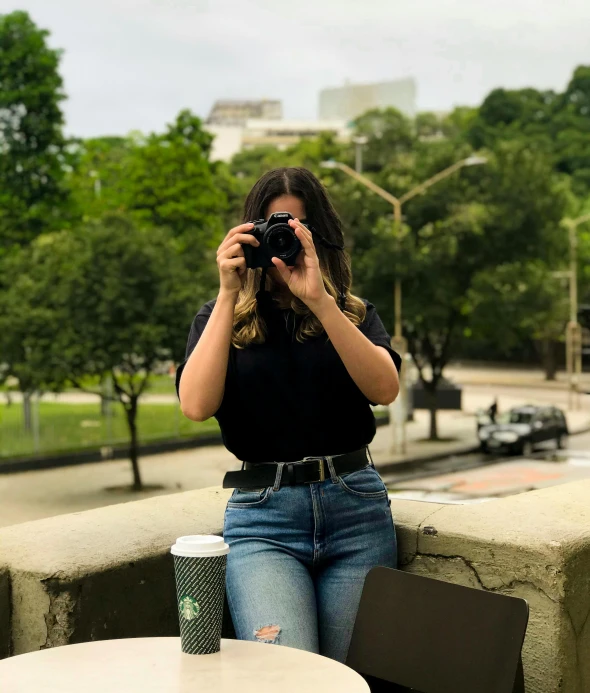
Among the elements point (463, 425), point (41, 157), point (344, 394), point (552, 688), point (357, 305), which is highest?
point (41, 157)

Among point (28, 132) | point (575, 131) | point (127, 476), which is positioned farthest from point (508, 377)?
point (127, 476)

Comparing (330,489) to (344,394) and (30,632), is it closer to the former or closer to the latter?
(344,394)

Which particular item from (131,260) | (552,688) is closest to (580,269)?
(131,260)

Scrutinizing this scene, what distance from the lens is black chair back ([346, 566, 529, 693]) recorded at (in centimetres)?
223

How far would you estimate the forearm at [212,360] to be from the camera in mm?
2467

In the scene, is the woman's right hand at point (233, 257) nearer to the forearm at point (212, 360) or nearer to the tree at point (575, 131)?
the forearm at point (212, 360)

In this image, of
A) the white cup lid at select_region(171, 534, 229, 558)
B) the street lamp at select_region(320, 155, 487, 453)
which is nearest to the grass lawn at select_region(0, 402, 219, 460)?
the street lamp at select_region(320, 155, 487, 453)

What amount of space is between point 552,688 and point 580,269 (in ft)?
166

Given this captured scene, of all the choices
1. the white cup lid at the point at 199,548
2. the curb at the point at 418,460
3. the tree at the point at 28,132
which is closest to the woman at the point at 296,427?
the white cup lid at the point at 199,548

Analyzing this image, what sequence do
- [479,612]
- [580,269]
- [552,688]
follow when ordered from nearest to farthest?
[479,612] < [552,688] < [580,269]

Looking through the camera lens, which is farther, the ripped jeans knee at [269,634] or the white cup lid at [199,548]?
the ripped jeans knee at [269,634]

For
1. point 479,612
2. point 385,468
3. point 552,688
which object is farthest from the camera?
point 385,468

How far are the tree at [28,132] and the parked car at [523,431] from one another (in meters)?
14.4

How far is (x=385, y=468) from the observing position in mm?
25109
